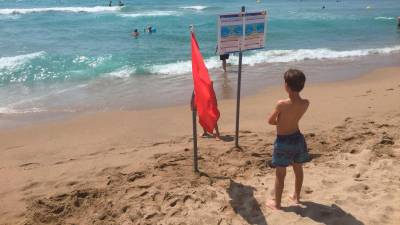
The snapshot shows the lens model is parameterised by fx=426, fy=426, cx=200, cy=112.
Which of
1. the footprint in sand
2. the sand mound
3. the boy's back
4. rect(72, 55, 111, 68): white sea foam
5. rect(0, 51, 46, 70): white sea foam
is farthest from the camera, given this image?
rect(72, 55, 111, 68): white sea foam

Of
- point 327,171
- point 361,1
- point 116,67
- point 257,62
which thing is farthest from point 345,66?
point 361,1

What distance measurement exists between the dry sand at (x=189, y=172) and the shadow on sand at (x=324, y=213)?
1 cm

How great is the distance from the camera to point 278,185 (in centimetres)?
438

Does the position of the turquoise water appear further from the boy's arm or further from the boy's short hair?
the boy's short hair

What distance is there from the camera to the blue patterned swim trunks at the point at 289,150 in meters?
4.16

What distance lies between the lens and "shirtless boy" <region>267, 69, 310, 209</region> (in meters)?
3.95

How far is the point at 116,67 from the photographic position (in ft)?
48.2

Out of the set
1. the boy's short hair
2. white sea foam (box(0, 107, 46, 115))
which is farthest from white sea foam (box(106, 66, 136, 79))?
the boy's short hair

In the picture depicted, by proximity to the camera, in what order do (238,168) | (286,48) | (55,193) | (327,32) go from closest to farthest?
(55,193) → (238,168) → (286,48) → (327,32)

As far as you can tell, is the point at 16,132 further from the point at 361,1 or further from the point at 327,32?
the point at 361,1

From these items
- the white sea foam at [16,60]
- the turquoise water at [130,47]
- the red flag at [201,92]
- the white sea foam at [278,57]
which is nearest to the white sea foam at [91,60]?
the turquoise water at [130,47]

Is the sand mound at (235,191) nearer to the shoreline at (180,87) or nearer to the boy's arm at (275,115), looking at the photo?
the boy's arm at (275,115)

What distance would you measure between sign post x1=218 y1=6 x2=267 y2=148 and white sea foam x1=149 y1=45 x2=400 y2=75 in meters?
7.98

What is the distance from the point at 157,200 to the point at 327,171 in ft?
7.11
